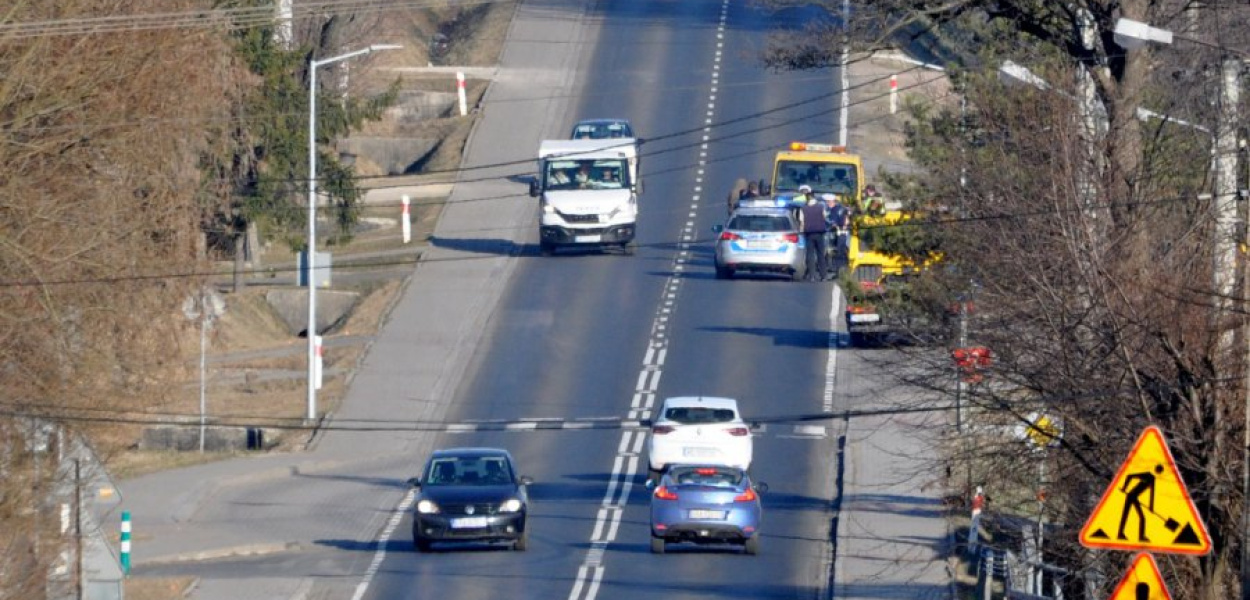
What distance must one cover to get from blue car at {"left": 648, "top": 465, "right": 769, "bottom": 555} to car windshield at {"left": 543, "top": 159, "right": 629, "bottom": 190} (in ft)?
58.7

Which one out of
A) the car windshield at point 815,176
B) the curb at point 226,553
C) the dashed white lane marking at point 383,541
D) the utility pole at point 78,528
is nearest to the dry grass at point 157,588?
the curb at point 226,553

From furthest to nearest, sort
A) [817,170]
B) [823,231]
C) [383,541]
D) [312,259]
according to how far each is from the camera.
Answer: [817,170] < [823,231] < [312,259] < [383,541]

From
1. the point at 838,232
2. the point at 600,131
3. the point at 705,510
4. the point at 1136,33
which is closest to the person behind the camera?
the point at 1136,33

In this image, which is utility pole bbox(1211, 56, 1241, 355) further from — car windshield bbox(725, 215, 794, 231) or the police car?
the police car

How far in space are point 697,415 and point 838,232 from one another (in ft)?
38.8

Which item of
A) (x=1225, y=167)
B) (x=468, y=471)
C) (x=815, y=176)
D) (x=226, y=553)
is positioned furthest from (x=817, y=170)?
(x=1225, y=167)

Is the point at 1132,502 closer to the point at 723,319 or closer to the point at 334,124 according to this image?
the point at 723,319

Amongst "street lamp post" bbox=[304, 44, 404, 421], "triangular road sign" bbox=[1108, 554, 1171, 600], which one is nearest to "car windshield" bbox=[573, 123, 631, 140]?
"street lamp post" bbox=[304, 44, 404, 421]

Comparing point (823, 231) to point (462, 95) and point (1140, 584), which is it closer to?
point (462, 95)

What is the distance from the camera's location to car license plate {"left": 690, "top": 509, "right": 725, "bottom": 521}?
28250mm

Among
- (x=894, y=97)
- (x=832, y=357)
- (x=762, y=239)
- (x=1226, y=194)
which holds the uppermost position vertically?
(x=894, y=97)

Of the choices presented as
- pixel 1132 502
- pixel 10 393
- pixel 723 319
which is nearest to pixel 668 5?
pixel 723 319

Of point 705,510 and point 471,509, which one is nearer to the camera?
point 705,510

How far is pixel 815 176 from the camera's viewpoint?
1816 inches
